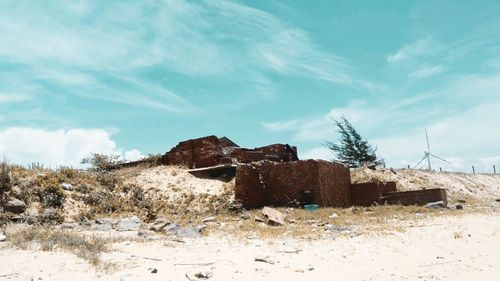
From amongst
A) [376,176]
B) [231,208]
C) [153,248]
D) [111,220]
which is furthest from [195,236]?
[376,176]

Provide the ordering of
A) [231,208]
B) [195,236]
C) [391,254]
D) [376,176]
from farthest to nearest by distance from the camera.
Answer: [376,176] → [231,208] → [195,236] → [391,254]

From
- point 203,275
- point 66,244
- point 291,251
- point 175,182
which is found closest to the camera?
point 203,275

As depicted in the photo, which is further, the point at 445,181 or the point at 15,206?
the point at 445,181

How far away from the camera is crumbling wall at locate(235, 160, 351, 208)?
17109 mm

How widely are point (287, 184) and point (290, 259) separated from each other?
9.42 meters

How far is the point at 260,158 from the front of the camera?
22.4 metres

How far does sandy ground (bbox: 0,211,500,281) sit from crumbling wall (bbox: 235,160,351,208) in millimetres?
6583

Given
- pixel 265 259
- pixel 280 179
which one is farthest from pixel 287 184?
pixel 265 259

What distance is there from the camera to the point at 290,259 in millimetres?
8258

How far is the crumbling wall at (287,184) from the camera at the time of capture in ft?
56.1

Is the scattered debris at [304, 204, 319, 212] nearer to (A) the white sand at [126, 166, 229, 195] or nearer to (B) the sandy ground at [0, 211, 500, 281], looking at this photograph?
(A) the white sand at [126, 166, 229, 195]

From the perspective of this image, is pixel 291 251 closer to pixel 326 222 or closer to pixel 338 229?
pixel 338 229

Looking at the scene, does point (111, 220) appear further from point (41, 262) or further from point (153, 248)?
point (41, 262)

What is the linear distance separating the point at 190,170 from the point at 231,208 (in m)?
5.05
